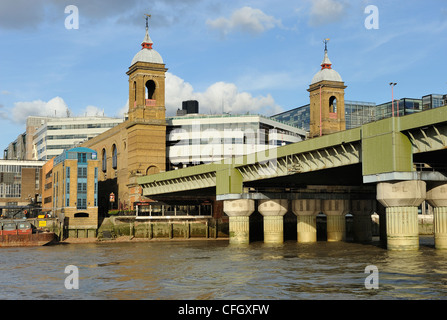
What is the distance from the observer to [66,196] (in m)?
104

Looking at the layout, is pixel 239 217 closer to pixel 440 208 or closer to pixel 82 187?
pixel 440 208

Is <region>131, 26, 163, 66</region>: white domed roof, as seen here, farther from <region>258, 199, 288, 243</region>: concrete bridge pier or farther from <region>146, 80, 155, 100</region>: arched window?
<region>258, 199, 288, 243</region>: concrete bridge pier

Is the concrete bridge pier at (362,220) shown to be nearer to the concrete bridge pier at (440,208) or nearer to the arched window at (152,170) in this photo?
the concrete bridge pier at (440,208)

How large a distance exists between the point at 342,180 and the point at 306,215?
756 cm

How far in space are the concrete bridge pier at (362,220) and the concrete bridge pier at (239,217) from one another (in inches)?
714

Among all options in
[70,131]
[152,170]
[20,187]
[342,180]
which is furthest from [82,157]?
[70,131]

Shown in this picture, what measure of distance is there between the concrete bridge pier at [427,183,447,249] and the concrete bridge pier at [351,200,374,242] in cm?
3057

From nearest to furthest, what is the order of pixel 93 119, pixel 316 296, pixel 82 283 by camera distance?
pixel 316 296
pixel 82 283
pixel 93 119

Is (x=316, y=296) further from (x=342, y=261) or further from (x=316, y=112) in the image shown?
(x=316, y=112)

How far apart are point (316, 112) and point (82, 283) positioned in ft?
390

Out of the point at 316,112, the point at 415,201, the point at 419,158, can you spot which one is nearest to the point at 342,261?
the point at 415,201

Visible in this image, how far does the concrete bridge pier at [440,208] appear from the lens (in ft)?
185

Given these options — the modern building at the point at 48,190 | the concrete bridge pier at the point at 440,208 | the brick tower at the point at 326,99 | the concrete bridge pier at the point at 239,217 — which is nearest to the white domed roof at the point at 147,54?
the modern building at the point at 48,190

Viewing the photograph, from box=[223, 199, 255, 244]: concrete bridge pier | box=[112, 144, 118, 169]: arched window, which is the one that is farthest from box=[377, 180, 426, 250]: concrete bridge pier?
box=[112, 144, 118, 169]: arched window
